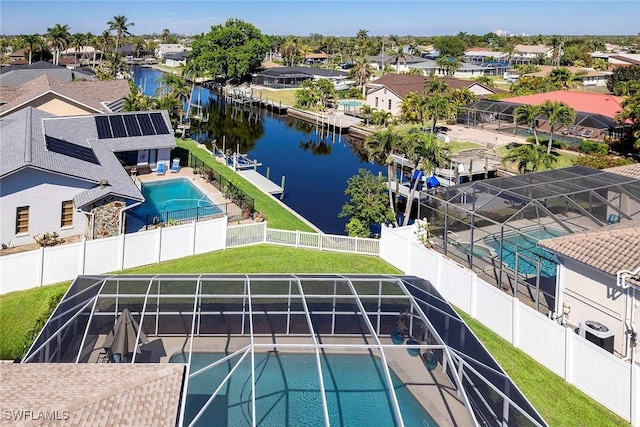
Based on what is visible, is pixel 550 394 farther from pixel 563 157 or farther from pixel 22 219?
pixel 563 157

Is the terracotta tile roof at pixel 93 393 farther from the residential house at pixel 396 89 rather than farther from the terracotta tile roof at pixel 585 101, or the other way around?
the residential house at pixel 396 89

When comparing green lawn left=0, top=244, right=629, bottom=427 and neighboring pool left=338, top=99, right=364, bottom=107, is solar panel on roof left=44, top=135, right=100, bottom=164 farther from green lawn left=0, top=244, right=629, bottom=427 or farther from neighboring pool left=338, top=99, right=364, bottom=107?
neighboring pool left=338, top=99, right=364, bottom=107

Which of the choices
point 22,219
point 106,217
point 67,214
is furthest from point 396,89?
point 22,219

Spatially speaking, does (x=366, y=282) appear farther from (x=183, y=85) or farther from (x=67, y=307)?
(x=183, y=85)

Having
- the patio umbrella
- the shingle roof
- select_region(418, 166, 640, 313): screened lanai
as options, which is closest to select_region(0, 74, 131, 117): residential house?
the shingle roof

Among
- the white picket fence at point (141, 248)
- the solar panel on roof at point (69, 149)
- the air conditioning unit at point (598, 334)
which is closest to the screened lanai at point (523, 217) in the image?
the air conditioning unit at point (598, 334)

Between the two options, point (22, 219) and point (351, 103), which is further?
point (351, 103)
